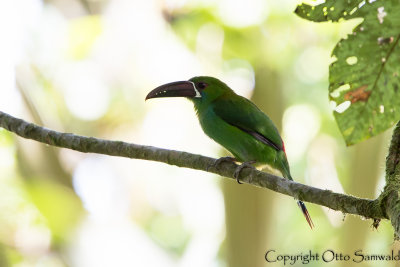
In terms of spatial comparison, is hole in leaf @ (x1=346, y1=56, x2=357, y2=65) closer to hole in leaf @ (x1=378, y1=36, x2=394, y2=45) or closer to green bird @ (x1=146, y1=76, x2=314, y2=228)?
hole in leaf @ (x1=378, y1=36, x2=394, y2=45)

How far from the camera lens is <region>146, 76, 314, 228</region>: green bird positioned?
3879 mm

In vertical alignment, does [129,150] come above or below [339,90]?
below

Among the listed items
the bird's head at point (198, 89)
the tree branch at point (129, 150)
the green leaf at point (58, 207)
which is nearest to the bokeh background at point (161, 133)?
the green leaf at point (58, 207)

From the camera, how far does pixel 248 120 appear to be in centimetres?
397

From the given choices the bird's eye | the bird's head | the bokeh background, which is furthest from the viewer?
the bokeh background

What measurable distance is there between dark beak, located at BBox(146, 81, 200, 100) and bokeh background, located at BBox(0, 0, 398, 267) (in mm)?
2633

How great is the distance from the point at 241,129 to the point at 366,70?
183cm

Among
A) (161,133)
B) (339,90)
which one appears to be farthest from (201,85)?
(161,133)

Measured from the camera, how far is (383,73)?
2131mm

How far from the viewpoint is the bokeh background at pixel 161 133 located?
6934 millimetres

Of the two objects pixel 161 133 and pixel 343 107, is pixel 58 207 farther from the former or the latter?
pixel 343 107

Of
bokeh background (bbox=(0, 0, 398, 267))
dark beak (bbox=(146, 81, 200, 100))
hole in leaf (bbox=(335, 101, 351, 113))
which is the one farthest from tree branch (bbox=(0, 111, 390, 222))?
bokeh background (bbox=(0, 0, 398, 267))

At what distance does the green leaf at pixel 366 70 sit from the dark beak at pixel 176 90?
201cm

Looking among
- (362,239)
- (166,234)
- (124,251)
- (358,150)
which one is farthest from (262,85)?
(166,234)
